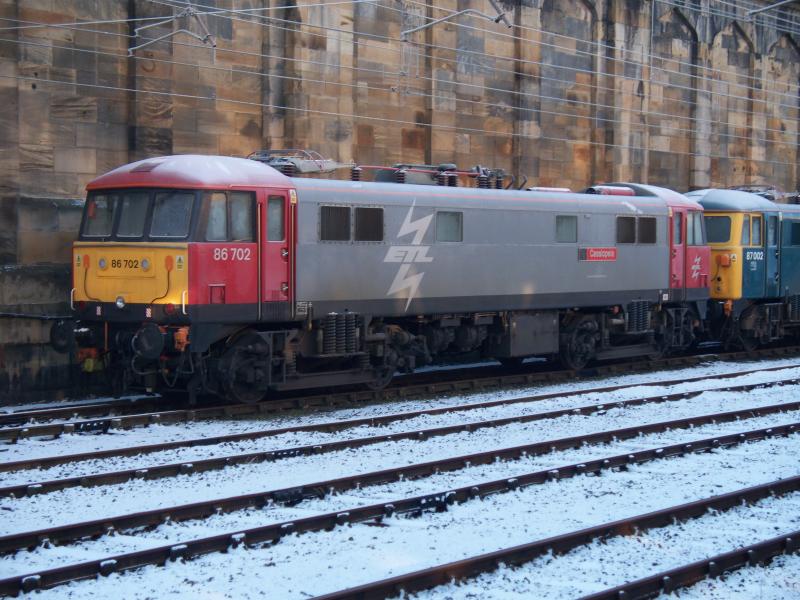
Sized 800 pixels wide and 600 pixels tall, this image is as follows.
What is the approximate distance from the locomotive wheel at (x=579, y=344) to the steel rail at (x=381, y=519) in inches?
384

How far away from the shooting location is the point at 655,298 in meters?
21.8

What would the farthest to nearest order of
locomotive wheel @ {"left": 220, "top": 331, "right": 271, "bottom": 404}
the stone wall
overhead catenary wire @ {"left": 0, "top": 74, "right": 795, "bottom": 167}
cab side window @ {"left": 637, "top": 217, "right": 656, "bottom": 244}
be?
1. cab side window @ {"left": 637, "top": 217, "right": 656, "bottom": 244}
2. overhead catenary wire @ {"left": 0, "top": 74, "right": 795, "bottom": 167}
3. the stone wall
4. locomotive wheel @ {"left": 220, "top": 331, "right": 271, "bottom": 404}

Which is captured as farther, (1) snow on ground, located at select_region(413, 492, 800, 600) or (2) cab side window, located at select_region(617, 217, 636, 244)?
(2) cab side window, located at select_region(617, 217, 636, 244)

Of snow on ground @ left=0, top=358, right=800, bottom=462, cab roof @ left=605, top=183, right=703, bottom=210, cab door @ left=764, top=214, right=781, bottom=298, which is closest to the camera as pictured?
snow on ground @ left=0, top=358, right=800, bottom=462

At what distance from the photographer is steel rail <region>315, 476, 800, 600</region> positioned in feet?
24.9

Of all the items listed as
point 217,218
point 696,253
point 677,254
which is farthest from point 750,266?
A: point 217,218

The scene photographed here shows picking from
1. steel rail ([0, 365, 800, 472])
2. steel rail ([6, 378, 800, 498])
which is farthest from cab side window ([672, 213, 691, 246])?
steel rail ([6, 378, 800, 498])

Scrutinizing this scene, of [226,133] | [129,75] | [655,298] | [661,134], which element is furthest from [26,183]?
[661,134]

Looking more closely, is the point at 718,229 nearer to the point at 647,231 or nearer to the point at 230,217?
the point at 647,231

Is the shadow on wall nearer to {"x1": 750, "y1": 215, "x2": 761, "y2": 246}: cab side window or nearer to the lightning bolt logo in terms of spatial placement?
the lightning bolt logo

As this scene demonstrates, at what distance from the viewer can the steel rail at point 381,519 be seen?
7.64 metres

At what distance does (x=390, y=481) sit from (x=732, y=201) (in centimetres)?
1587

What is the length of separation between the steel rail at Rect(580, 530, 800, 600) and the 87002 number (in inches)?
334

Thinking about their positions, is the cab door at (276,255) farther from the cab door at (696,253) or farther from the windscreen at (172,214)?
the cab door at (696,253)
